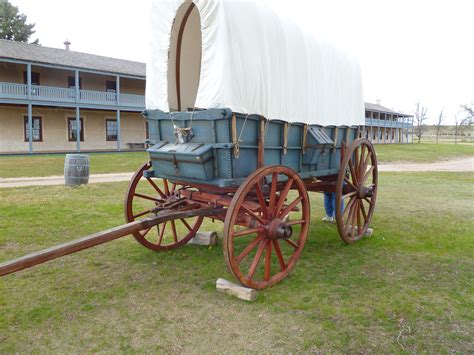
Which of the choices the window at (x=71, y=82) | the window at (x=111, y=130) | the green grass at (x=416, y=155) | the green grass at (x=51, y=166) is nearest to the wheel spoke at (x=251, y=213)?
the green grass at (x=51, y=166)

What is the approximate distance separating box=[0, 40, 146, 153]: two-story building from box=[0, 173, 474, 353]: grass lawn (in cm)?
1816

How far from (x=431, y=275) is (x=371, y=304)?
1260mm

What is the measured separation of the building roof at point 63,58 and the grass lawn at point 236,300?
60.7 ft

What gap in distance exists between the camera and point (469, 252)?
5449 millimetres

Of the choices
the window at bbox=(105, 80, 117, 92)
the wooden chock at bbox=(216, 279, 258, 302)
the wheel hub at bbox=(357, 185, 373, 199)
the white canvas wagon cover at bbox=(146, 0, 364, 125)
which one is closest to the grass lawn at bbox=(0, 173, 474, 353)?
the wooden chock at bbox=(216, 279, 258, 302)

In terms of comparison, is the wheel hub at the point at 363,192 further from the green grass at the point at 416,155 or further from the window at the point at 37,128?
the window at the point at 37,128

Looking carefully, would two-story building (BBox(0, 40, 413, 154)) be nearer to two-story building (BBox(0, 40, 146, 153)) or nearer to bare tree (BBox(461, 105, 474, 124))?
two-story building (BBox(0, 40, 146, 153))

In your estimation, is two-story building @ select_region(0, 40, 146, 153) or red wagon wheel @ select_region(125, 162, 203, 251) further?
two-story building @ select_region(0, 40, 146, 153)

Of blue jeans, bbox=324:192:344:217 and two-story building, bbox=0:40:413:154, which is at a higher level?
two-story building, bbox=0:40:413:154

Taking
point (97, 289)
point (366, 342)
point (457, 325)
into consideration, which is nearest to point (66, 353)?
point (97, 289)

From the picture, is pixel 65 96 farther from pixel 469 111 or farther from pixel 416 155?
pixel 469 111

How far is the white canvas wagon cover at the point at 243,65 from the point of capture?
3873 mm

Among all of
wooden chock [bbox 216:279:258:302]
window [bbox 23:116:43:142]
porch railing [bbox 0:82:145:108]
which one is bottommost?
wooden chock [bbox 216:279:258:302]

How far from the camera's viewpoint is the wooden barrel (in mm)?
10867
